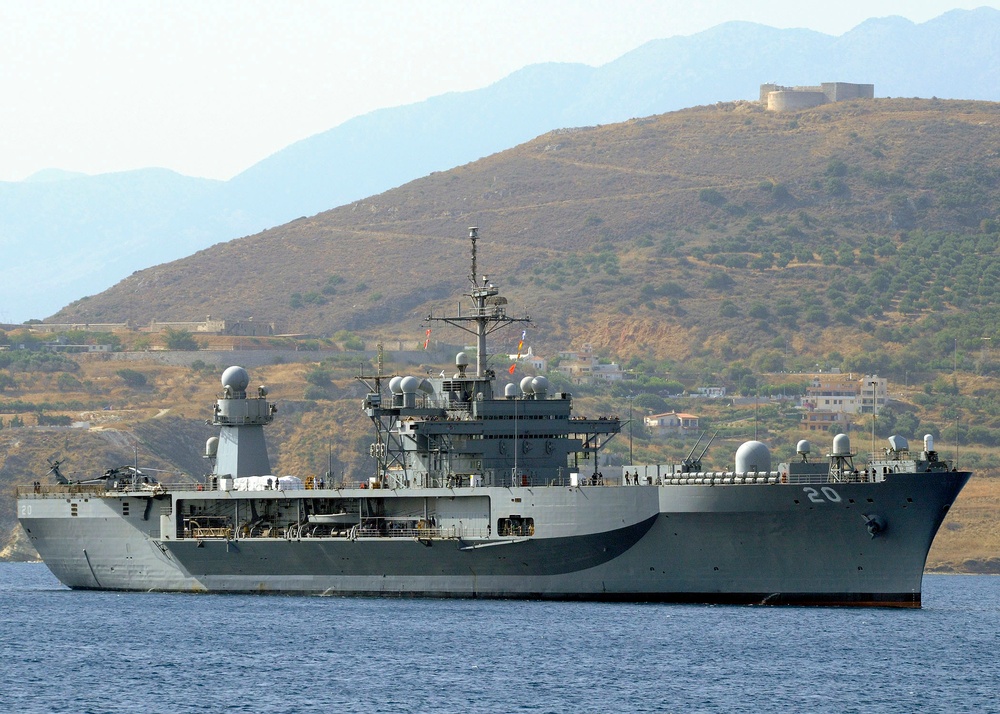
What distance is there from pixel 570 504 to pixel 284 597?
422 inches

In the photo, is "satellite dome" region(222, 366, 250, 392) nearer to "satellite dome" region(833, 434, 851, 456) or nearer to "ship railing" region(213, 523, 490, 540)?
"ship railing" region(213, 523, 490, 540)

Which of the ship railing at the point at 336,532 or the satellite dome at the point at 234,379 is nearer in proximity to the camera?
the ship railing at the point at 336,532

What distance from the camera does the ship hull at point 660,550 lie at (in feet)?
146

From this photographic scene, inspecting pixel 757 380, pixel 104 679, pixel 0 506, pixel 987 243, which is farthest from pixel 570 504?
pixel 987 243

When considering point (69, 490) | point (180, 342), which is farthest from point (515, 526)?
point (180, 342)

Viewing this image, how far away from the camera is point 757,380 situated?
144 m

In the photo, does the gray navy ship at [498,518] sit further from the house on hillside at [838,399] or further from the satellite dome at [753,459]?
the house on hillside at [838,399]

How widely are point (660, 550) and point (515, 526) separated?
429cm

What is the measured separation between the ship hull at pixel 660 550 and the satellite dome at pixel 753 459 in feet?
4.18

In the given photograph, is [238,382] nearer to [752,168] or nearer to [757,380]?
[757,380]

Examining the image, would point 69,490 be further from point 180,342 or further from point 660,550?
point 180,342

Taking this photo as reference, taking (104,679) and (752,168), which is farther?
(752,168)

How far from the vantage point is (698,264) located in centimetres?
17225

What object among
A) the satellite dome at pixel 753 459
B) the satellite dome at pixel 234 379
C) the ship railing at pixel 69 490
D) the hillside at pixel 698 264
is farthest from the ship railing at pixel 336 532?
the hillside at pixel 698 264
